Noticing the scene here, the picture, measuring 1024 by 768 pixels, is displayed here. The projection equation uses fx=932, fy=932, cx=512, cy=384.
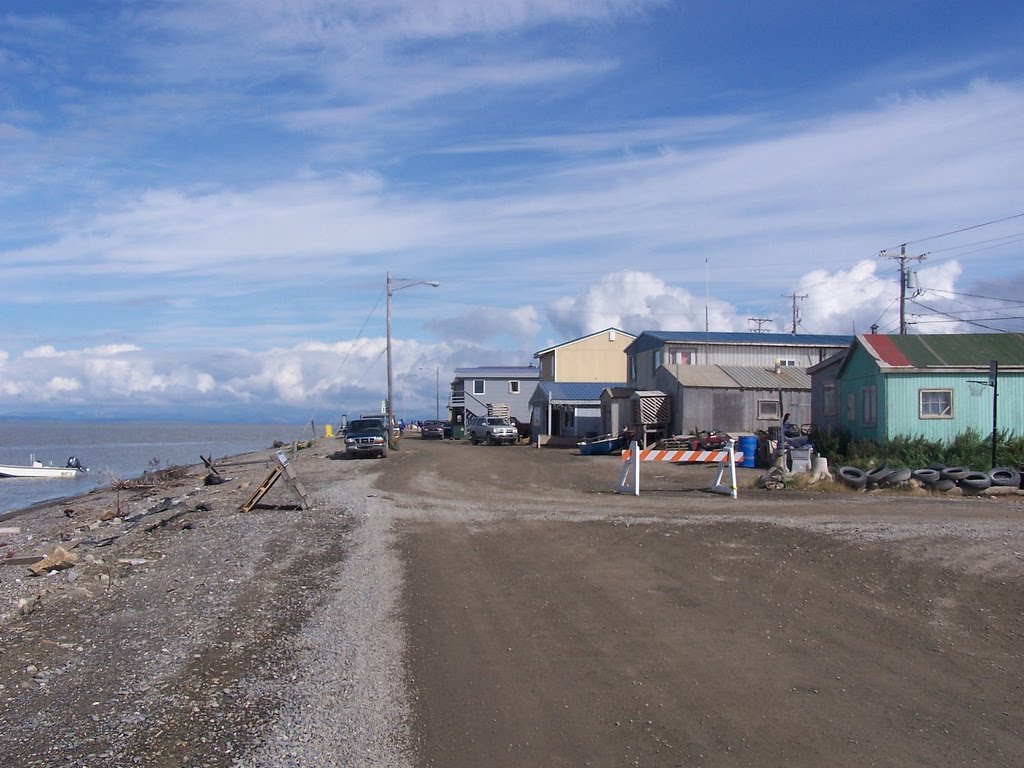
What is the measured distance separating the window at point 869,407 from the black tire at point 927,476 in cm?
734

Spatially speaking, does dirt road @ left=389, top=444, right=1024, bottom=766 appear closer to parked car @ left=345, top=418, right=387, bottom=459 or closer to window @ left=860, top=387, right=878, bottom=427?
window @ left=860, top=387, right=878, bottom=427

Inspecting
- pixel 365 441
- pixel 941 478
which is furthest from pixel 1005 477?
pixel 365 441

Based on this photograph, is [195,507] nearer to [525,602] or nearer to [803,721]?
[525,602]

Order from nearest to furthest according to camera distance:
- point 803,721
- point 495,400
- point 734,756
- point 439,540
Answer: point 734,756 → point 803,721 → point 439,540 → point 495,400

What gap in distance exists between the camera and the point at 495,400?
79.5 m

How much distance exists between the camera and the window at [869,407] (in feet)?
91.7

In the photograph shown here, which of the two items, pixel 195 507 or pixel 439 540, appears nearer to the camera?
pixel 439 540

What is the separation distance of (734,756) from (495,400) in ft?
242

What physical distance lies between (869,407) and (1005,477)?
826cm

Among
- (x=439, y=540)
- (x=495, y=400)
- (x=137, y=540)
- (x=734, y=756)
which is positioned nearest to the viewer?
(x=734, y=756)

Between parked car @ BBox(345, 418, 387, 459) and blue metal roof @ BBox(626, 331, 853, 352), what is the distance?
15.8 m

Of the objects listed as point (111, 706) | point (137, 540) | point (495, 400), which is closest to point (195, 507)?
point (137, 540)

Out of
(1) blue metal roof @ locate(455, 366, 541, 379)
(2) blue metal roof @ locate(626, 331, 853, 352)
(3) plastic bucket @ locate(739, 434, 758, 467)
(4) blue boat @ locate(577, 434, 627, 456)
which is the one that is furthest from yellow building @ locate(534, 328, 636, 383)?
(3) plastic bucket @ locate(739, 434, 758, 467)

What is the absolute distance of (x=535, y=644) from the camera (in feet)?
27.0
